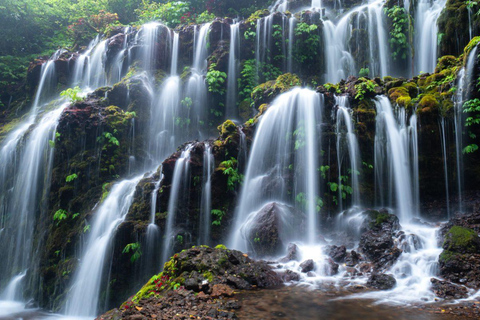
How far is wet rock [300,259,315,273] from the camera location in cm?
654

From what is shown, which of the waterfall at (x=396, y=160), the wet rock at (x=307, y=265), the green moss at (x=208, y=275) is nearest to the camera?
the green moss at (x=208, y=275)

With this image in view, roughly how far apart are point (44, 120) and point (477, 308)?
17.6m

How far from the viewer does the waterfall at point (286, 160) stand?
9672 millimetres

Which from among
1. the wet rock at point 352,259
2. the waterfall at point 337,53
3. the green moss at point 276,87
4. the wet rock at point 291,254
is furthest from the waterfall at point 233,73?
the wet rock at point 352,259

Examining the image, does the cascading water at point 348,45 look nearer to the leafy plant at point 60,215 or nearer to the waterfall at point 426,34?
the waterfall at point 426,34

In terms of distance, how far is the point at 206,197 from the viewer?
10.0 metres

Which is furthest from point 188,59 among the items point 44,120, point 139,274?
point 139,274

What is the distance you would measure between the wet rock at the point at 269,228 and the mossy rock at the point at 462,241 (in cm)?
365

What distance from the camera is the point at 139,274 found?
9.20m

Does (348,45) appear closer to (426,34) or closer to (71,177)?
(426,34)

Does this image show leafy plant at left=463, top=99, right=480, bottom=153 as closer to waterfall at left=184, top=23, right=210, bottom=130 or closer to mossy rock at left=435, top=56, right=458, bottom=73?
mossy rock at left=435, top=56, right=458, bottom=73

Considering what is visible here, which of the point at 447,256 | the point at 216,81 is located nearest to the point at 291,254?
the point at 447,256

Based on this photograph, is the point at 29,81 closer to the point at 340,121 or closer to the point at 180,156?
the point at 180,156

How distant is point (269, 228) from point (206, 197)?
2.67 metres
